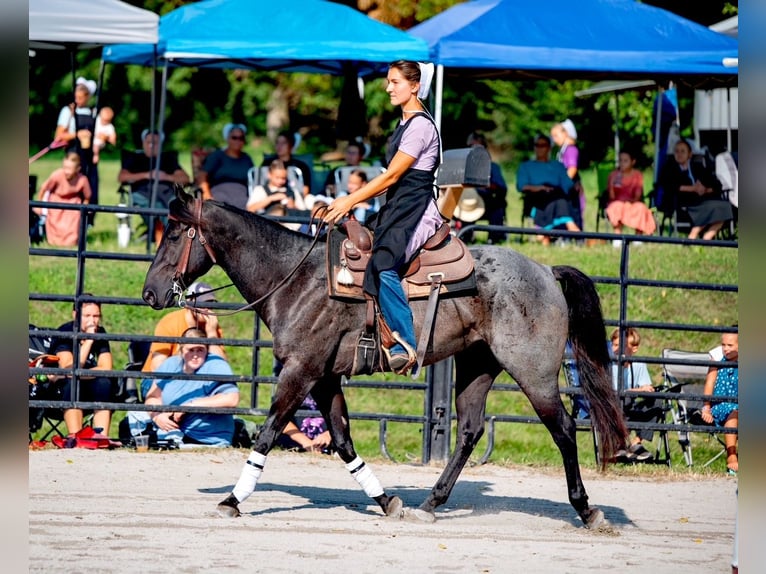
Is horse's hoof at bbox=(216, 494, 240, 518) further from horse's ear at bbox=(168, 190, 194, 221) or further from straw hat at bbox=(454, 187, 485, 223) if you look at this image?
straw hat at bbox=(454, 187, 485, 223)

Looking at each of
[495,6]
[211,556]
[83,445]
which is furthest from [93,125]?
[211,556]

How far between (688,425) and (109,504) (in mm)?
5148

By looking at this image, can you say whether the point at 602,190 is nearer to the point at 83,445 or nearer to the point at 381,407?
the point at 381,407

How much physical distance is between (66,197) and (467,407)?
354 inches

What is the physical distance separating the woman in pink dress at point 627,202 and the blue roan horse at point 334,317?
925 centimetres

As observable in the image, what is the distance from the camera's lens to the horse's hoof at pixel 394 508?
7.27 meters

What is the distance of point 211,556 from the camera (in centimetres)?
598

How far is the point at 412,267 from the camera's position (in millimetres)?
7047

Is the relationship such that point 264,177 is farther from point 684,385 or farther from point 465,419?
Result: point 465,419

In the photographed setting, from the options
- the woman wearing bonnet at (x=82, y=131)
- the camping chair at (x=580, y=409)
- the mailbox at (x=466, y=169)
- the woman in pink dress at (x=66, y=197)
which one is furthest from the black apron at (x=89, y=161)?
the mailbox at (x=466, y=169)

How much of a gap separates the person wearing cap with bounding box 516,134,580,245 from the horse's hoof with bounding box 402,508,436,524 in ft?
28.0

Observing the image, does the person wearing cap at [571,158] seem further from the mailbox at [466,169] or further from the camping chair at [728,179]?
the mailbox at [466,169]

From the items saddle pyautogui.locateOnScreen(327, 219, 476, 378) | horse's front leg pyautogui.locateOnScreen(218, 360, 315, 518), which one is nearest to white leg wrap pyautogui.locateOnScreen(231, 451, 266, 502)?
horse's front leg pyautogui.locateOnScreen(218, 360, 315, 518)

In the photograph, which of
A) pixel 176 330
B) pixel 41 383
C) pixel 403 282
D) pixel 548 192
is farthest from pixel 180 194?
pixel 548 192
